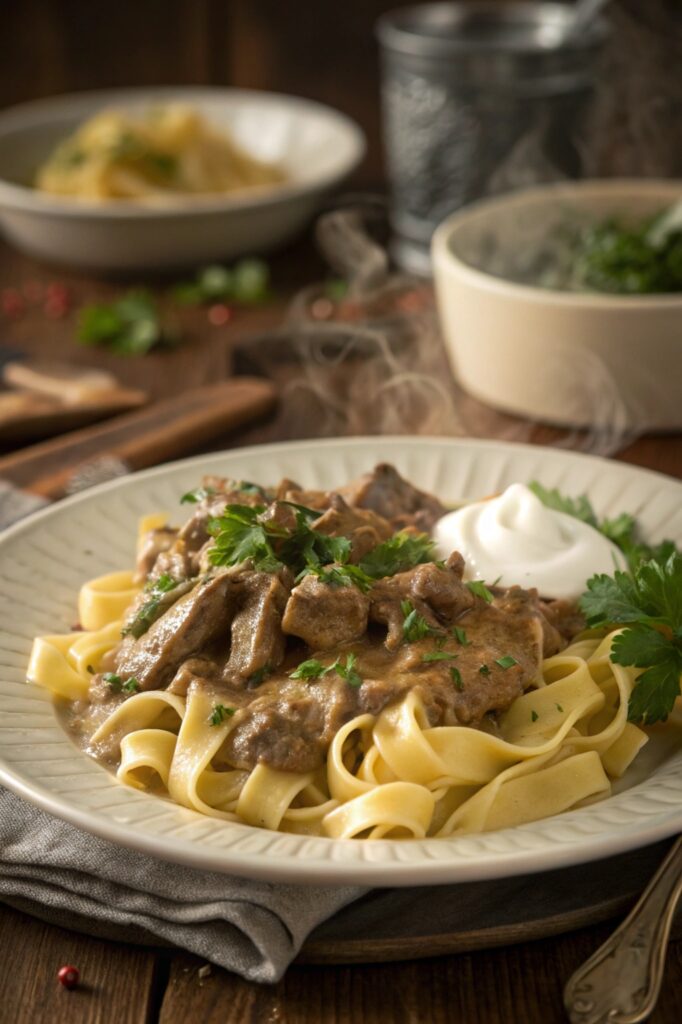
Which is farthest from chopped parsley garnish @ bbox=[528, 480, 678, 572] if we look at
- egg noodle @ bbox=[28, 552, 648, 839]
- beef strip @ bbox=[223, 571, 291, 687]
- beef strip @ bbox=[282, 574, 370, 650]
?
beef strip @ bbox=[223, 571, 291, 687]

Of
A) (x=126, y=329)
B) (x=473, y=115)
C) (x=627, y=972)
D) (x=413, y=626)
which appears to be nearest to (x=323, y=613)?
(x=413, y=626)

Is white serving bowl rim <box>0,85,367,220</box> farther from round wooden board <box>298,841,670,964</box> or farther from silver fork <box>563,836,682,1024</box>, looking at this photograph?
silver fork <box>563,836,682,1024</box>

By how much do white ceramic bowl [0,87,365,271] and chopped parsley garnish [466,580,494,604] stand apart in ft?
14.7

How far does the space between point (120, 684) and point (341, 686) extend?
708 mm

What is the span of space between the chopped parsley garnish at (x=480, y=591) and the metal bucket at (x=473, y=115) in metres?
4.70

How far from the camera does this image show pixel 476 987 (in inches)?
127

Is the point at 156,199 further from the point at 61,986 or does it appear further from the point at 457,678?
the point at 61,986

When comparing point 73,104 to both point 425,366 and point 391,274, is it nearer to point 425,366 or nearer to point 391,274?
point 391,274

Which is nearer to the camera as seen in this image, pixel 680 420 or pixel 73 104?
pixel 680 420

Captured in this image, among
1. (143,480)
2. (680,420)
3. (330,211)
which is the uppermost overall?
(143,480)

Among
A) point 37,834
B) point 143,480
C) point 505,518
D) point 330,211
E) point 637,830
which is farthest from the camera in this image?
point 330,211

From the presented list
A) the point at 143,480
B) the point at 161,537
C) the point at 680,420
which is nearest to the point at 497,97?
the point at 680,420

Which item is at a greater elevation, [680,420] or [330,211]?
[680,420]

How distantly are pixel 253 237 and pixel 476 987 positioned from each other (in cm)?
589
